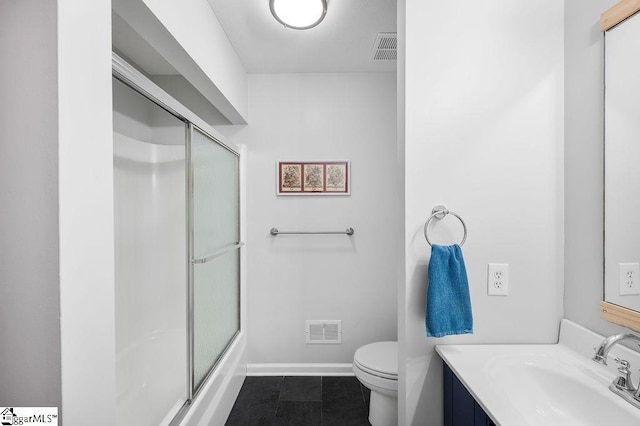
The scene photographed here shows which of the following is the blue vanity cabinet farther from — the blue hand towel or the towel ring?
the towel ring

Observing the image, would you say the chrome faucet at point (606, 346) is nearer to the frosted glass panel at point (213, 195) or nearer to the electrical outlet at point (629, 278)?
the electrical outlet at point (629, 278)

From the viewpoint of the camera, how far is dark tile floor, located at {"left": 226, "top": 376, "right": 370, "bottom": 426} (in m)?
1.86

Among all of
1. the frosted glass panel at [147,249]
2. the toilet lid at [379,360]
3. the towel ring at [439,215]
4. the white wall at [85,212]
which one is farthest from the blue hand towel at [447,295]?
the frosted glass panel at [147,249]

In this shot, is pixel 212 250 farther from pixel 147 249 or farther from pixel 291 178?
pixel 291 178

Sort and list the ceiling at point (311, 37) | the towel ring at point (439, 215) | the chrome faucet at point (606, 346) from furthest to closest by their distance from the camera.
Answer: the ceiling at point (311, 37), the towel ring at point (439, 215), the chrome faucet at point (606, 346)

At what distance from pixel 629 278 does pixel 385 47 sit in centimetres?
174

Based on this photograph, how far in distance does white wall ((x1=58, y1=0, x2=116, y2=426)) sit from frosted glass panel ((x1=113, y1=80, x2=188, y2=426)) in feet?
2.91

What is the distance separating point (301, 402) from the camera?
2.03 m

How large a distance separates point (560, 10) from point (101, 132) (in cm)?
166

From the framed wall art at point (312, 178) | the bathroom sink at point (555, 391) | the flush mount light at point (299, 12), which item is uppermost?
the flush mount light at point (299, 12)

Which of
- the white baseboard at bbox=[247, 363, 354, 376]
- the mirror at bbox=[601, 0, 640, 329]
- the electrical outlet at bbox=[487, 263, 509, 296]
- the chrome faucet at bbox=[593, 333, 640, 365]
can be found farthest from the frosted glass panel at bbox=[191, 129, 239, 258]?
the mirror at bbox=[601, 0, 640, 329]

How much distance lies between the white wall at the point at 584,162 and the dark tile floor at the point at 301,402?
4.45 ft

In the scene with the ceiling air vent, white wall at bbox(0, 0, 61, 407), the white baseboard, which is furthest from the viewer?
the white baseboard

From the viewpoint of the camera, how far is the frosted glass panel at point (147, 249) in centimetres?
177
